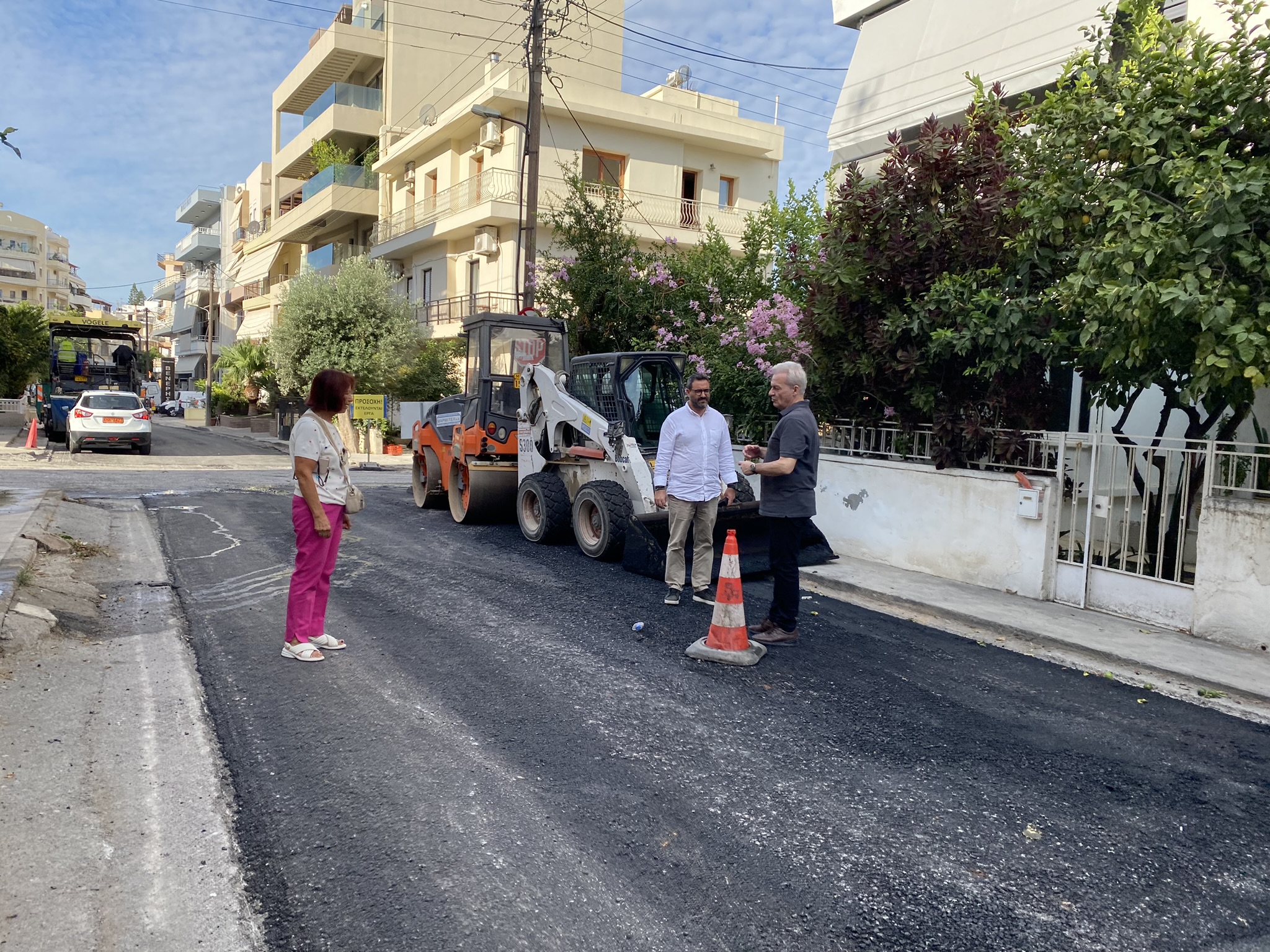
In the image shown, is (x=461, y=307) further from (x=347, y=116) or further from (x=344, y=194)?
(x=347, y=116)

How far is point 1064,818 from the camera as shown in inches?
156

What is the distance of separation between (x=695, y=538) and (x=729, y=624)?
6.20 feet

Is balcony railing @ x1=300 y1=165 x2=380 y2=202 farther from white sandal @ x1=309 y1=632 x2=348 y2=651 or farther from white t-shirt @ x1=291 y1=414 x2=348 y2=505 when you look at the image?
white sandal @ x1=309 y1=632 x2=348 y2=651

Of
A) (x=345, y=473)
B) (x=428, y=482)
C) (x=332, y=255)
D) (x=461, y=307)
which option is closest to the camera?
(x=345, y=473)

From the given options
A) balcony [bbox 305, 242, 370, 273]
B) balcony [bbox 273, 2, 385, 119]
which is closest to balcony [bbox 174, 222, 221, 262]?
balcony [bbox 273, 2, 385, 119]

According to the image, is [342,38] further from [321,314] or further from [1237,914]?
[1237,914]

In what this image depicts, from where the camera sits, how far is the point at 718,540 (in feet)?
30.1

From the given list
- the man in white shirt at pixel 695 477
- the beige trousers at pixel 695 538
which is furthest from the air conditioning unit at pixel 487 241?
the beige trousers at pixel 695 538

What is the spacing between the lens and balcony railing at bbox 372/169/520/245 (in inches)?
1027

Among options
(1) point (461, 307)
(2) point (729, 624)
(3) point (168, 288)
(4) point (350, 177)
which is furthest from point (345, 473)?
(3) point (168, 288)

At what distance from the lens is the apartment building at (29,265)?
98.6 metres

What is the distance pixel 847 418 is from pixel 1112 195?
407cm

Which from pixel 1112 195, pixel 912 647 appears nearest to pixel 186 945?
pixel 912 647

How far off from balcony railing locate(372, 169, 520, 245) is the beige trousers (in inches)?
647
